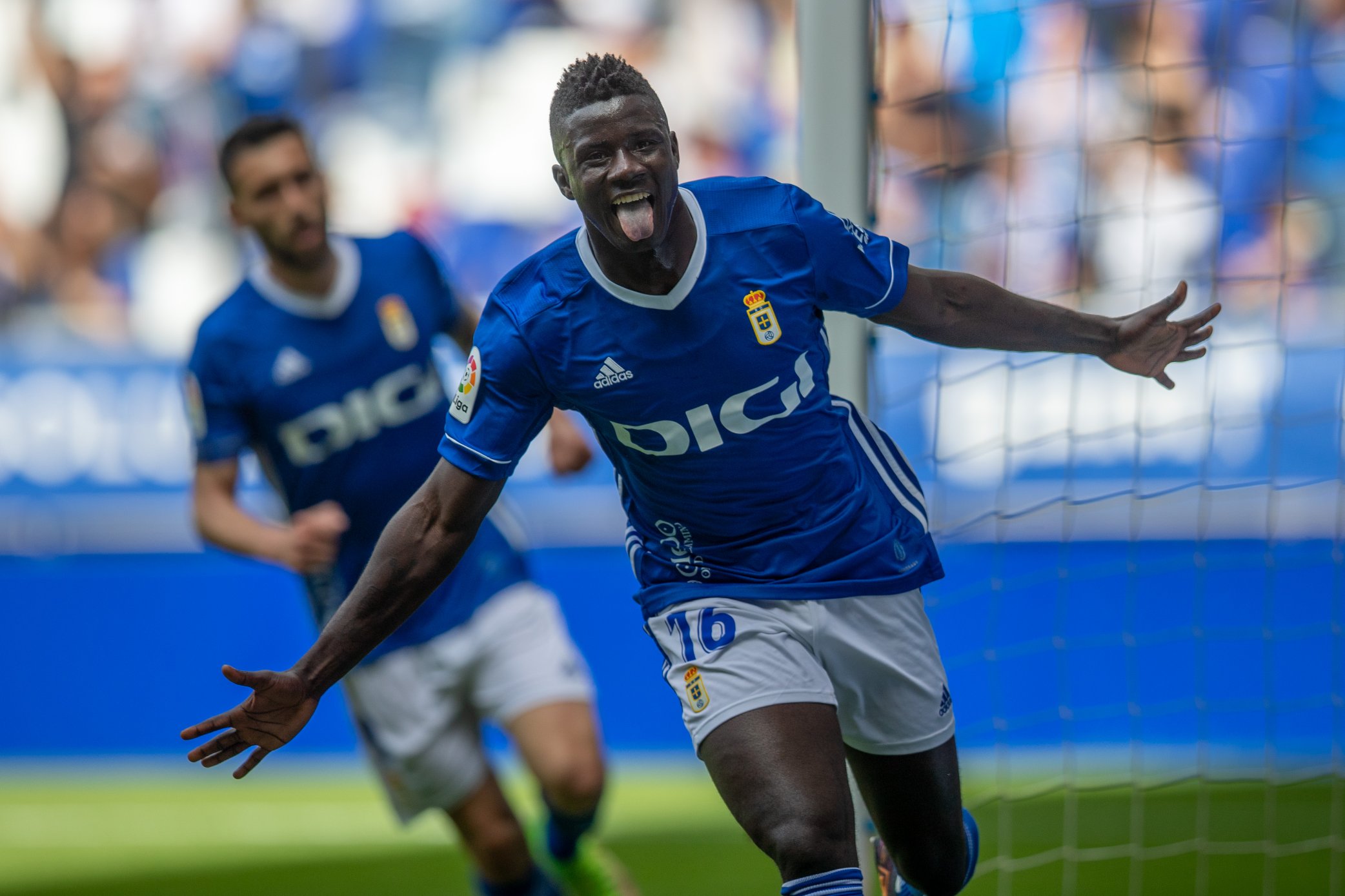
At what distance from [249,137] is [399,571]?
1.77 m

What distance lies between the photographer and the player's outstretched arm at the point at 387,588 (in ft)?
7.65

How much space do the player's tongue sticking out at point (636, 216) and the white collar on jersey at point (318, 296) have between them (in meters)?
1.77

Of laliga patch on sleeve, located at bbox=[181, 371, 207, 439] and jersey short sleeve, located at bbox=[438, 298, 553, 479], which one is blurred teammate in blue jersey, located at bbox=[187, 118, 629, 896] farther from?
jersey short sleeve, located at bbox=[438, 298, 553, 479]

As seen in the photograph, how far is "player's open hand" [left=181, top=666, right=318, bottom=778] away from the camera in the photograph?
2275 millimetres

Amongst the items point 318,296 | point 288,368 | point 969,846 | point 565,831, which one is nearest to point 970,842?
point 969,846

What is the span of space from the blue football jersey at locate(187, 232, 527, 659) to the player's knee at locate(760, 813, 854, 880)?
171 centimetres

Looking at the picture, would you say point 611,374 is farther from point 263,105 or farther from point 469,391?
point 263,105

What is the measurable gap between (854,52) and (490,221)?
13.9ft

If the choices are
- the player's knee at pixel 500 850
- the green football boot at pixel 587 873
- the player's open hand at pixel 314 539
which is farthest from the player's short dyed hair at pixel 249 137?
the green football boot at pixel 587 873

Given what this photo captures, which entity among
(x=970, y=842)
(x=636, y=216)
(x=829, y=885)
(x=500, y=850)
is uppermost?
(x=636, y=216)

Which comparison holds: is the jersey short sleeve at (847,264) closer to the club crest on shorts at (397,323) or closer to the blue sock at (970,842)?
the blue sock at (970,842)

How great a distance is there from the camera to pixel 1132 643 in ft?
17.4

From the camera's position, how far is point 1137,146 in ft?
20.2

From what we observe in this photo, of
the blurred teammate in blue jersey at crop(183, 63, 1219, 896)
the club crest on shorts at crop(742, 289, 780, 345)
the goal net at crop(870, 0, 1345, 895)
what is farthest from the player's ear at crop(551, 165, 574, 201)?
the goal net at crop(870, 0, 1345, 895)
